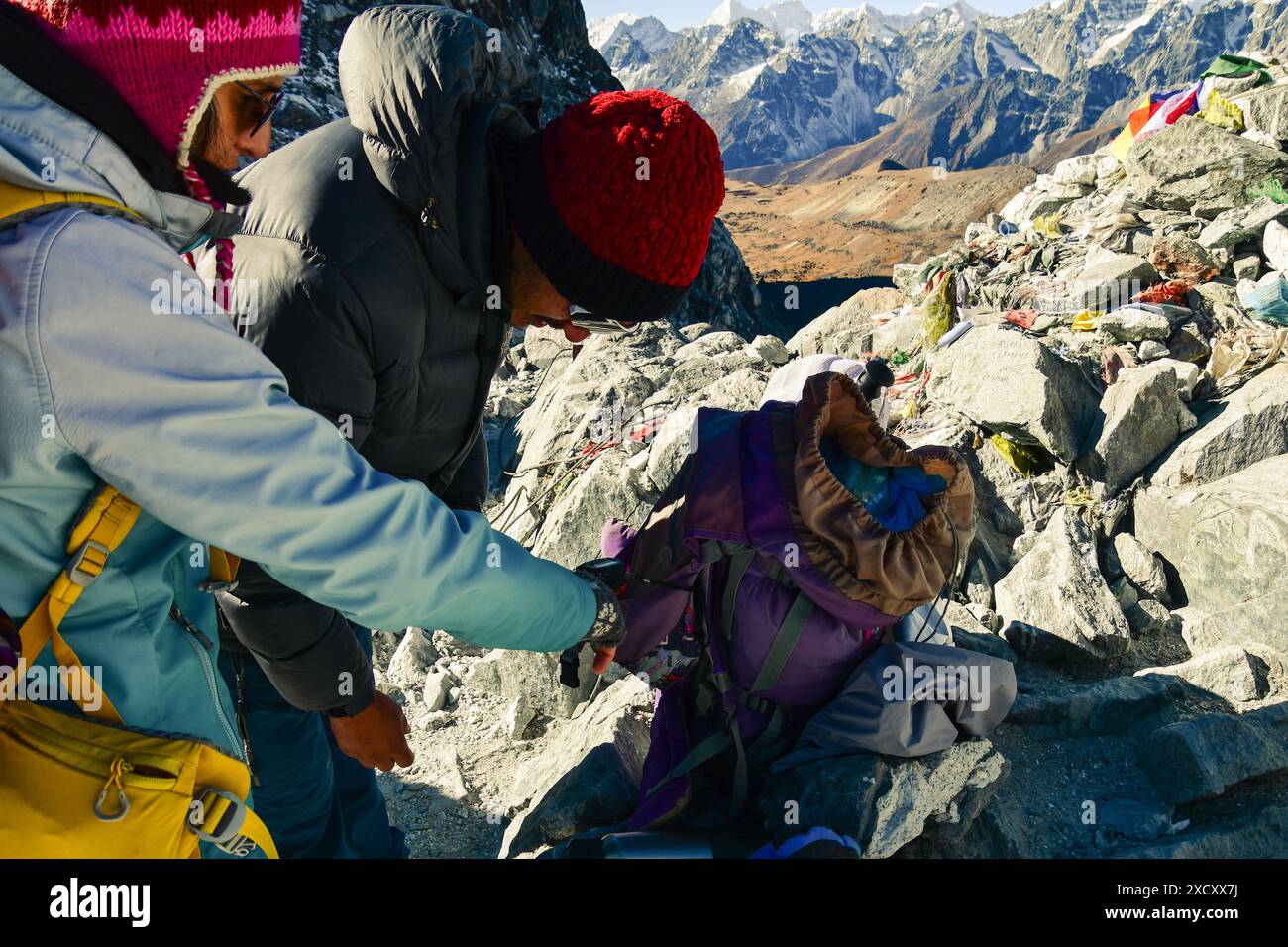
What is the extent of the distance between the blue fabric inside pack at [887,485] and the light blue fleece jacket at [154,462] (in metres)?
1.60

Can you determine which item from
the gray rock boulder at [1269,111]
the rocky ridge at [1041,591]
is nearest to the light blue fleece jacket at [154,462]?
the rocky ridge at [1041,591]

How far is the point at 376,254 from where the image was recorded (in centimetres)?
187

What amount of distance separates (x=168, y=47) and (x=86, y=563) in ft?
2.58

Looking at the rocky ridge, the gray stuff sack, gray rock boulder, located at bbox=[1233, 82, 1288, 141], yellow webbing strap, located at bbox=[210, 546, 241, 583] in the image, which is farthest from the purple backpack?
gray rock boulder, located at bbox=[1233, 82, 1288, 141]

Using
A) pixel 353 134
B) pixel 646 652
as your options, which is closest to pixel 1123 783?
pixel 646 652

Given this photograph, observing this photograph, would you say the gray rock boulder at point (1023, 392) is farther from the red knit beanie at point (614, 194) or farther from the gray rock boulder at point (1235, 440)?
the red knit beanie at point (614, 194)

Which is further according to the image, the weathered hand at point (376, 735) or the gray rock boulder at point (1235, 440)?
the gray rock boulder at point (1235, 440)

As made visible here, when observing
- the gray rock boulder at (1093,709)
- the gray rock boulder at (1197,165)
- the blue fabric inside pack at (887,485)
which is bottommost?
the gray rock boulder at (1093,709)

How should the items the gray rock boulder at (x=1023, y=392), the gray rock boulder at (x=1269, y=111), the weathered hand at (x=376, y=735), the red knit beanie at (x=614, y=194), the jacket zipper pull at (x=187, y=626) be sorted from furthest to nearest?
the gray rock boulder at (x=1269, y=111) → the gray rock boulder at (x=1023, y=392) → the weathered hand at (x=376, y=735) → the red knit beanie at (x=614, y=194) → the jacket zipper pull at (x=187, y=626)

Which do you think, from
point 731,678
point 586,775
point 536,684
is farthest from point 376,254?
point 536,684

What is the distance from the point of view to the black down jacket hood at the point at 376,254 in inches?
70.7

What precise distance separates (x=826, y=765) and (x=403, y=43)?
2.41 meters

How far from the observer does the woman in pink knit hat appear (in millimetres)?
1083

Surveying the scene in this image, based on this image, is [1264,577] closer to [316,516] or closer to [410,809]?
[410,809]
